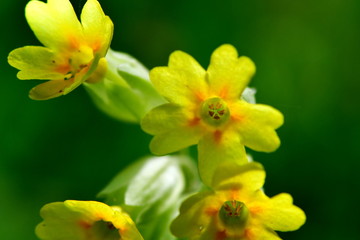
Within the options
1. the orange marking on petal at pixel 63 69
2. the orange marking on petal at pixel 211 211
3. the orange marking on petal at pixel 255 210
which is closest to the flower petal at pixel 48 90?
the orange marking on petal at pixel 63 69

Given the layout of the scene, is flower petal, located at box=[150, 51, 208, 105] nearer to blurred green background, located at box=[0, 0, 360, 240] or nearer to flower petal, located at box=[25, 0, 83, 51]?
flower petal, located at box=[25, 0, 83, 51]

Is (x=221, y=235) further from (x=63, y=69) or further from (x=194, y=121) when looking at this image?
(x=63, y=69)

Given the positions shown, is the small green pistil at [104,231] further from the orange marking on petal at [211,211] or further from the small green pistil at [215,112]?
the small green pistil at [215,112]

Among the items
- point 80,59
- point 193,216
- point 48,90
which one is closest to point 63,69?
point 80,59

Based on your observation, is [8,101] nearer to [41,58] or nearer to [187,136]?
[41,58]

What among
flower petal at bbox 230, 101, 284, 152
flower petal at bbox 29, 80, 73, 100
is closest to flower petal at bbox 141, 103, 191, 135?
flower petal at bbox 230, 101, 284, 152

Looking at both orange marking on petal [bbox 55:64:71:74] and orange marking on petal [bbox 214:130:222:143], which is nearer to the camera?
orange marking on petal [bbox 214:130:222:143]

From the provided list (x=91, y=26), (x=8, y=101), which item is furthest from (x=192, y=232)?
(x=8, y=101)

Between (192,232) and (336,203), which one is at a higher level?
(192,232)
